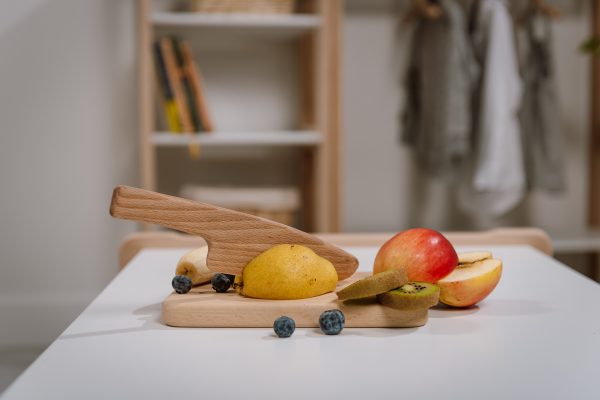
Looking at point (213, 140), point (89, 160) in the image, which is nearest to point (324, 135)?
point (213, 140)

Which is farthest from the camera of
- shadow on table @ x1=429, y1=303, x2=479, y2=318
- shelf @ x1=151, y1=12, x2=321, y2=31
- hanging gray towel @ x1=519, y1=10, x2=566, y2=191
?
hanging gray towel @ x1=519, y1=10, x2=566, y2=191

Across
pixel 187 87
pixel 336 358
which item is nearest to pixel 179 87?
pixel 187 87

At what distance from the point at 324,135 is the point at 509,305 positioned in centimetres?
178

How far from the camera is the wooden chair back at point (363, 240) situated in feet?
5.01

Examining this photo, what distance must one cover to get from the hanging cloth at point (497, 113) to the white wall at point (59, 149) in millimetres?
1337

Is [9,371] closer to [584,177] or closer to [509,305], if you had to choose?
[509,305]

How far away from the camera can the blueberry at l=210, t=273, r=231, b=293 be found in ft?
3.48

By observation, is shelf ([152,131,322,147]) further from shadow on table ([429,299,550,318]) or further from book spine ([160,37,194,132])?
shadow on table ([429,299,550,318])

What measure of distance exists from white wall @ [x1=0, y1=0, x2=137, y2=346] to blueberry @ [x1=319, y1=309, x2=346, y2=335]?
7.89 ft

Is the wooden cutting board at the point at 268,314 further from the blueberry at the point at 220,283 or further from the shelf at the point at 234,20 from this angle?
the shelf at the point at 234,20

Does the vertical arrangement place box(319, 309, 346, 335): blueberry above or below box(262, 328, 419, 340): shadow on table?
above

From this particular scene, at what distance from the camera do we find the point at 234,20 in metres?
2.73

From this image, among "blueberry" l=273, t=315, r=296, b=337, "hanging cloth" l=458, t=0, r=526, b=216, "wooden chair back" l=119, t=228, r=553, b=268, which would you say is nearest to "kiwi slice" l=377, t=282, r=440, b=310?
"blueberry" l=273, t=315, r=296, b=337

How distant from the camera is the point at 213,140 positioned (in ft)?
9.04
